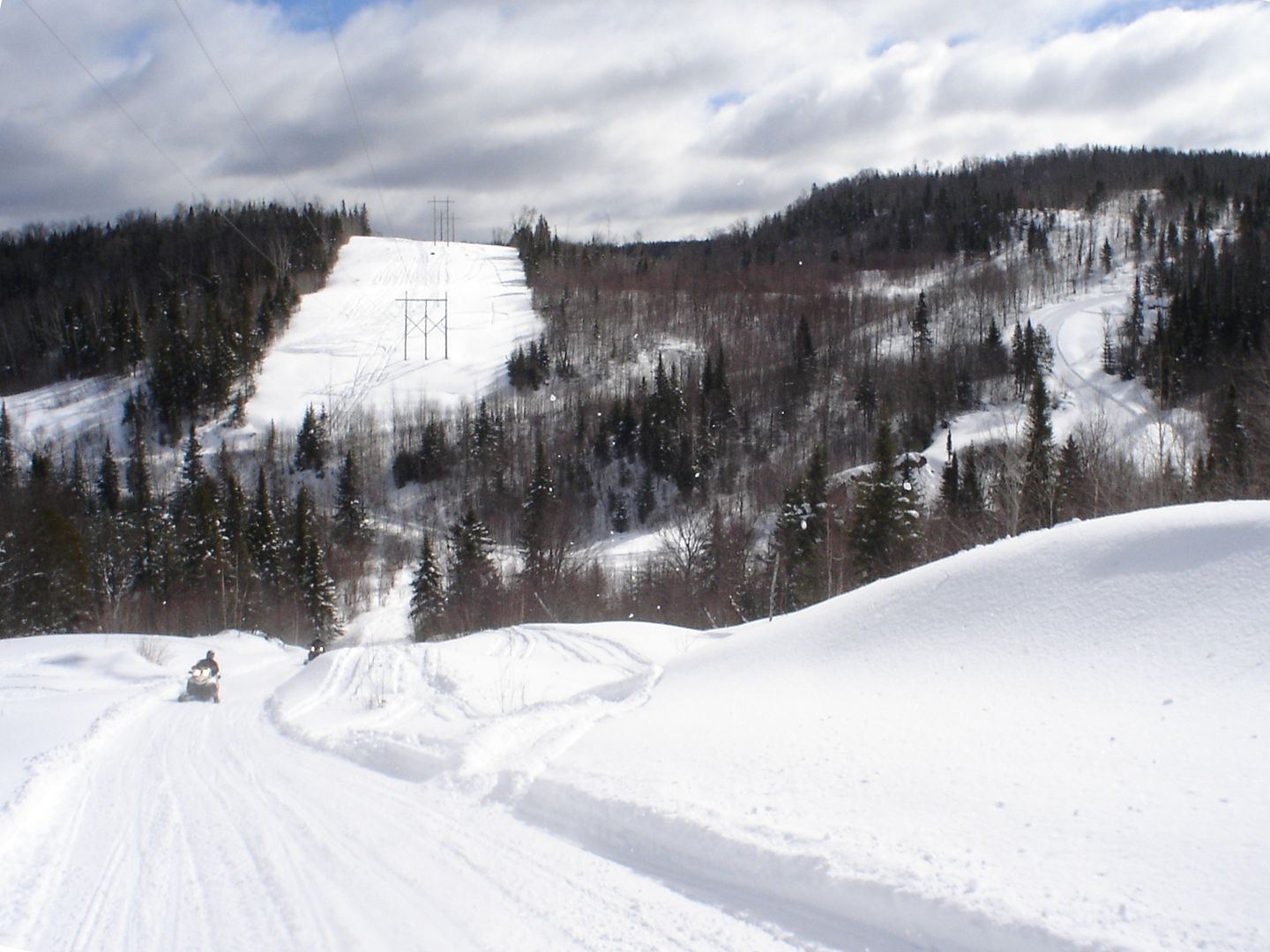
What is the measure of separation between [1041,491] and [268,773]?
29213mm

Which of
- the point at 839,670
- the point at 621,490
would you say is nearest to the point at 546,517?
the point at 621,490

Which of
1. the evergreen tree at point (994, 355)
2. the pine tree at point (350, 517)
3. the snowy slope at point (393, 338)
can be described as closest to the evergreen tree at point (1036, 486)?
the pine tree at point (350, 517)

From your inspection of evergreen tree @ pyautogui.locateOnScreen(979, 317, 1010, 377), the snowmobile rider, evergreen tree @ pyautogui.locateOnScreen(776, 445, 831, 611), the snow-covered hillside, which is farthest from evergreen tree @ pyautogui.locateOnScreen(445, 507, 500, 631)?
evergreen tree @ pyautogui.locateOnScreen(979, 317, 1010, 377)

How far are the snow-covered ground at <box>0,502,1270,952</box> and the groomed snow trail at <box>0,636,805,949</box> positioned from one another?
0.08 ft

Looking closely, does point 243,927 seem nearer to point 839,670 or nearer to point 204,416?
point 839,670

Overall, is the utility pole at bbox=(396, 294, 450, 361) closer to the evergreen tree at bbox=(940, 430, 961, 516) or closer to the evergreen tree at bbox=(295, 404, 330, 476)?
the evergreen tree at bbox=(295, 404, 330, 476)

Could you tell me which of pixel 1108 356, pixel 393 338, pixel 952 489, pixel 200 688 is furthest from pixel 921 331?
pixel 200 688

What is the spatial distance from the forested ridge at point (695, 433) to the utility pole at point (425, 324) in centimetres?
1164

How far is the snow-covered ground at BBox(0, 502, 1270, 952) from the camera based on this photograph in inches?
Result: 178

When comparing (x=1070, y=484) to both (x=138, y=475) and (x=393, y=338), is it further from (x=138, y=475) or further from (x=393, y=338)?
(x=393, y=338)

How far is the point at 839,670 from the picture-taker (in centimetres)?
918

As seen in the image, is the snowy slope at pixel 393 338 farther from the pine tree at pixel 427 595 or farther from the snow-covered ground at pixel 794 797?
the snow-covered ground at pixel 794 797

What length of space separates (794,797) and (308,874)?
338 cm

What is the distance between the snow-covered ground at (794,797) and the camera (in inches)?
178
